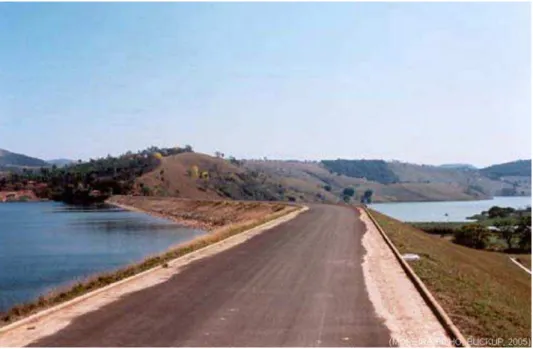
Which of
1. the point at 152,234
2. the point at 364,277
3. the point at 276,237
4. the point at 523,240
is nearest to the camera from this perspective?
the point at 364,277

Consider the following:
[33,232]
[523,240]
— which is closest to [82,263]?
[33,232]

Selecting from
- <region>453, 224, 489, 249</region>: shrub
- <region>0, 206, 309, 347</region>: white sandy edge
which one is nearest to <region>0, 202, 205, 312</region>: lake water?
<region>0, 206, 309, 347</region>: white sandy edge

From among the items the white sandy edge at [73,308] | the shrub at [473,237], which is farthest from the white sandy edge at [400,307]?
the shrub at [473,237]

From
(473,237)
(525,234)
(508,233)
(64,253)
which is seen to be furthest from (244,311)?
(508,233)

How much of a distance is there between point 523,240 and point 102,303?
91773mm

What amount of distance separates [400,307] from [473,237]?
83658mm

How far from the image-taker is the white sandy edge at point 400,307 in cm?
1348

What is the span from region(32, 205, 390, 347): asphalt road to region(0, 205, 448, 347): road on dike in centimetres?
2

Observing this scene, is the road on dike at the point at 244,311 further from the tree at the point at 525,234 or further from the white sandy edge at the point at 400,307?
the tree at the point at 525,234

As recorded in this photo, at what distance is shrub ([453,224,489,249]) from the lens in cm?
9433

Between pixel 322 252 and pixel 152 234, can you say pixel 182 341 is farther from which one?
pixel 152 234

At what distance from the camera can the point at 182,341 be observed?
1315 cm

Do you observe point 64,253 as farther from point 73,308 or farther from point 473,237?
point 473,237

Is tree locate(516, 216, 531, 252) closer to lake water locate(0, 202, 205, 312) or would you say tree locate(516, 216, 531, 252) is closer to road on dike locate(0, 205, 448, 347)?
lake water locate(0, 202, 205, 312)
